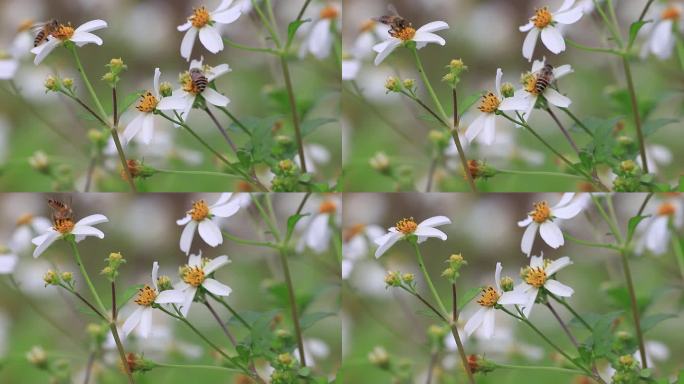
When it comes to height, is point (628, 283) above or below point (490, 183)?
below

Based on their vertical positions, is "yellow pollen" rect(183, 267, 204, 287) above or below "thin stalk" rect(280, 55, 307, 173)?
below

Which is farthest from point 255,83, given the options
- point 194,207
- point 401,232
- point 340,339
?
point 340,339

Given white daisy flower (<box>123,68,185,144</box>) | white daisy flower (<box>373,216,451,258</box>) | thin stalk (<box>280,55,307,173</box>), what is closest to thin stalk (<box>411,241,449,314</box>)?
white daisy flower (<box>373,216,451,258</box>)

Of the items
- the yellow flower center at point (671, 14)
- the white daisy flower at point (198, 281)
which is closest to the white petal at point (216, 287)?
the white daisy flower at point (198, 281)

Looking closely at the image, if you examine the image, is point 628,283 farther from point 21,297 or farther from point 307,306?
point 21,297

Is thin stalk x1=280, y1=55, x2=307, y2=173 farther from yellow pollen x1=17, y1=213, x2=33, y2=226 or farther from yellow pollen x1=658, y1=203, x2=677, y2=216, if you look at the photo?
yellow pollen x1=658, y1=203, x2=677, y2=216

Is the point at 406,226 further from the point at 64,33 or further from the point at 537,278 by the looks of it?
the point at 64,33
